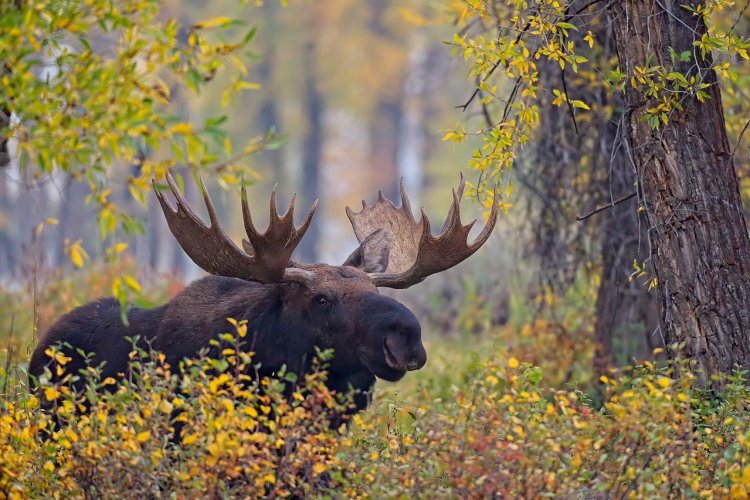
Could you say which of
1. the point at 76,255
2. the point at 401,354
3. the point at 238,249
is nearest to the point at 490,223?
the point at 401,354

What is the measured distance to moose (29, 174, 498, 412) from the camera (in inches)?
269

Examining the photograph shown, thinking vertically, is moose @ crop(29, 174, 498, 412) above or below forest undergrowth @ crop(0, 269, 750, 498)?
above

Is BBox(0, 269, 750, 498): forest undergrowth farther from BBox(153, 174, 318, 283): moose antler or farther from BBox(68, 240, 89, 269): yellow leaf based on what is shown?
BBox(153, 174, 318, 283): moose antler

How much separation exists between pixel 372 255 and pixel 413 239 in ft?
1.66

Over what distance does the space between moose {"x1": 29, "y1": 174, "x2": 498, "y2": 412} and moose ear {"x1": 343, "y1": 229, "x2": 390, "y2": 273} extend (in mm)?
242

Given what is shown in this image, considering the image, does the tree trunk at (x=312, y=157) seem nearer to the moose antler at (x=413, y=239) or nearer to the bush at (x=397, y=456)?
the moose antler at (x=413, y=239)

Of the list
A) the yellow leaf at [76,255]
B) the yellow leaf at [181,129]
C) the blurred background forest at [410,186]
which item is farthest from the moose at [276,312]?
the yellow leaf at [181,129]

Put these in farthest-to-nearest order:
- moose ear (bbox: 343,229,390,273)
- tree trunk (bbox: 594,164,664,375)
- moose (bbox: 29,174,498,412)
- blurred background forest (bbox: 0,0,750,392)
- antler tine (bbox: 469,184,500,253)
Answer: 1. tree trunk (bbox: 594,164,664,375)
2. blurred background forest (bbox: 0,0,750,392)
3. moose ear (bbox: 343,229,390,273)
4. antler tine (bbox: 469,184,500,253)
5. moose (bbox: 29,174,498,412)

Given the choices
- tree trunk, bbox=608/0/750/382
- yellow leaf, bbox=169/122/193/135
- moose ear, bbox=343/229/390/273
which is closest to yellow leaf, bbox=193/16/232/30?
yellow leaf, bbox=169/122/193/135

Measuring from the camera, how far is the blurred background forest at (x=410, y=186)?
30.6ft

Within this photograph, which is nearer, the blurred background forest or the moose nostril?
the moose nostril

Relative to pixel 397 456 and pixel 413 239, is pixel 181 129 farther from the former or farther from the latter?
pixel 413 239

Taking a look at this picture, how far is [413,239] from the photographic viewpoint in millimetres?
8508

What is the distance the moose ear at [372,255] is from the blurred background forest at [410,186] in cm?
70
